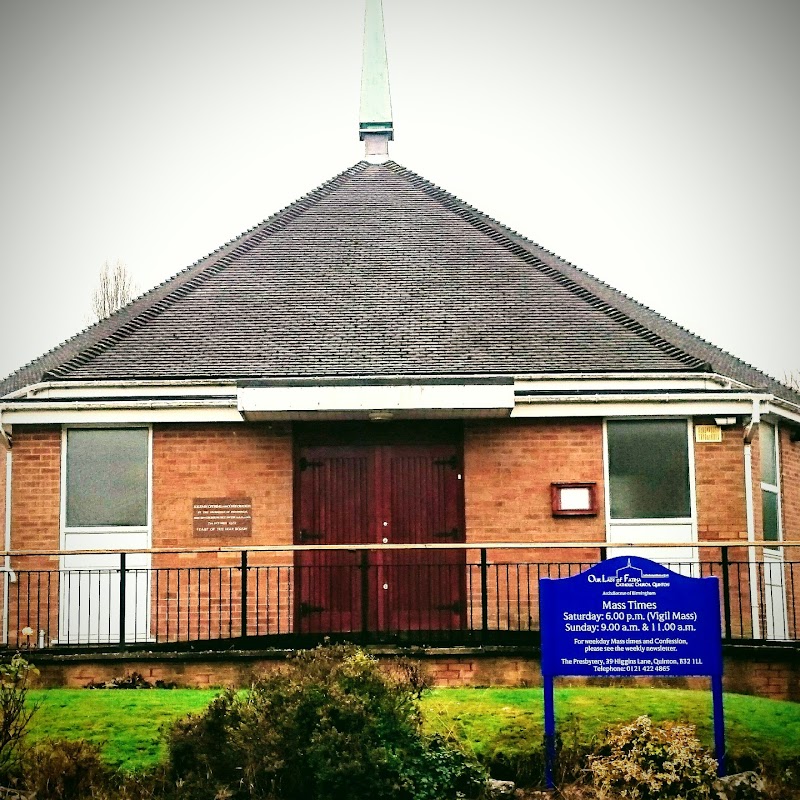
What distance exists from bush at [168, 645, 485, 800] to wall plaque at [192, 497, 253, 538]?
5.46 metres

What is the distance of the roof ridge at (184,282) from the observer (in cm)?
1488

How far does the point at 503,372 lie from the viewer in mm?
14094

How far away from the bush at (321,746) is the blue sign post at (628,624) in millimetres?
1103

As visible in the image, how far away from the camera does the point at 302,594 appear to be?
45.2 feet

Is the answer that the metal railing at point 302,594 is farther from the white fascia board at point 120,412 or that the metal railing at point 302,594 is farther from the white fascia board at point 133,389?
the white fascia board at point 133,389

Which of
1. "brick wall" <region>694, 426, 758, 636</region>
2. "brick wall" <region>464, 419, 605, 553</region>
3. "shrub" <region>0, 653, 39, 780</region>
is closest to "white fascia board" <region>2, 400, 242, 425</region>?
"brick wall" <region>464, 419, 605, 553</region>

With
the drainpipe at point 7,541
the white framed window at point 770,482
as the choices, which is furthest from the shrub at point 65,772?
the white framed window at point 770,482

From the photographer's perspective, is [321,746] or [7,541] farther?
[7,541]

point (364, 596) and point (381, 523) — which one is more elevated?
point (381, 523)

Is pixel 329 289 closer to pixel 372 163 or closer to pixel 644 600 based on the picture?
pixel 372 163

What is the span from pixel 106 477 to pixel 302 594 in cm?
271

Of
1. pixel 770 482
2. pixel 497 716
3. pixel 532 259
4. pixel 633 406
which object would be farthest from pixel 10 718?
pixel 532 259

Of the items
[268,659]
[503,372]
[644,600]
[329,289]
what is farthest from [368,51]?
[644,600]

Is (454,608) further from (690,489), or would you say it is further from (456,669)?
(690,489)
